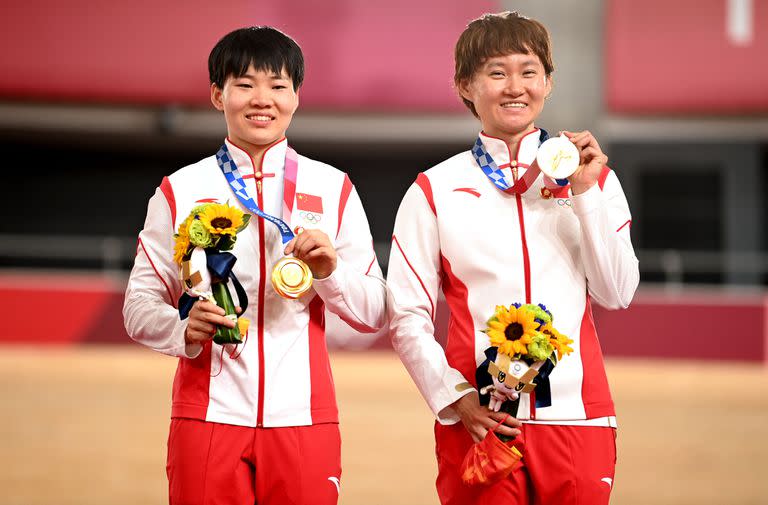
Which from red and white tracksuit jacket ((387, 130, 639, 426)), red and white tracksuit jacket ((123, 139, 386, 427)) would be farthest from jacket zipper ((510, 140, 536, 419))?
red and white tracksuit jacket ((123, 139, 386, 427))

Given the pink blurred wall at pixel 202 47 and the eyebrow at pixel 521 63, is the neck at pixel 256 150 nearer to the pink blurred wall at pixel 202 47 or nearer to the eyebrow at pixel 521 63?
the eyebrow at pixel 521 63

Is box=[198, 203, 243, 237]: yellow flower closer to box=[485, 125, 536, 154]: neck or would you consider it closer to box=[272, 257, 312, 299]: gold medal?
box=[272, 257, 312, 299]: gold medal

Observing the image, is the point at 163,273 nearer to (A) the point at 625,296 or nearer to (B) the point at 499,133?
(B) the point at 499,133

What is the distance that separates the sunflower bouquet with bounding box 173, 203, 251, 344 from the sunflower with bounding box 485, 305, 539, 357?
0.53 meters

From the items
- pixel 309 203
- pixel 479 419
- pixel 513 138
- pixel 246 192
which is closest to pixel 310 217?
pixel 309 203

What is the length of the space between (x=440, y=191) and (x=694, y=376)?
305 inches

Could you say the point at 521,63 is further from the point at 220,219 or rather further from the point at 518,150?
the point at 220,219

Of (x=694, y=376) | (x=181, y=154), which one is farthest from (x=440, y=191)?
(x=181, y=154)

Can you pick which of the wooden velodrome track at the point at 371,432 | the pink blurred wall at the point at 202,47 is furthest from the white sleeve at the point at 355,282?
the pink blurred wall at the point at 202,47

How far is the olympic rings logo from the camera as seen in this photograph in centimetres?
240

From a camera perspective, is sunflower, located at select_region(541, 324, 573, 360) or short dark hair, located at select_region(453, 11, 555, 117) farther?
short dark hair, located at select_region(453, 11, 555, 117)

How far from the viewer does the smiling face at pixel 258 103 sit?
2.39 meters

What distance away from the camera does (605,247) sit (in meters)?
2.22

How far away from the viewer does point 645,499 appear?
4.60 meters
